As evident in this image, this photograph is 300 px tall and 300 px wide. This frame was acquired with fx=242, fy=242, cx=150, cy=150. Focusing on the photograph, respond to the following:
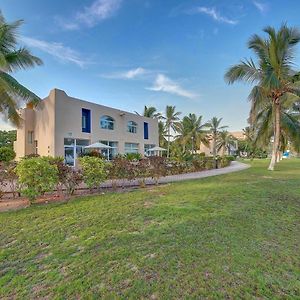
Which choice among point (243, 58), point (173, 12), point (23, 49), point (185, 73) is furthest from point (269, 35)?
point (23, 49)

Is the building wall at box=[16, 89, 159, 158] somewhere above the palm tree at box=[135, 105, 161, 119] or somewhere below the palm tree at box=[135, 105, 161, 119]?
below

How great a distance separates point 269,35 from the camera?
15.2m

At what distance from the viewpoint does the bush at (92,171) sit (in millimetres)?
8250

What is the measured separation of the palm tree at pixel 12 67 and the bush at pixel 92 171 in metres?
6.11

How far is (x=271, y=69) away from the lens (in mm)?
15578

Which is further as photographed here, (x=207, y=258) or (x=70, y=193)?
(x=70, y=193)

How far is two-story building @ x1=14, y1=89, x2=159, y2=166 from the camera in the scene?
63.7 feet

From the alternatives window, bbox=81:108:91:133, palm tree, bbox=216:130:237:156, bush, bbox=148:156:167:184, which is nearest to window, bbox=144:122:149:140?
window, bbox=81:108:91:133

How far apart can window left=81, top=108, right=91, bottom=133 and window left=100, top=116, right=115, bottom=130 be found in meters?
1.76

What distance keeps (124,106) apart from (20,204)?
2214 cm

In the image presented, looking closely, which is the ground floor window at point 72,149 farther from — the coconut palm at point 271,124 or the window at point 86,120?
the coconut palm at point 271,124

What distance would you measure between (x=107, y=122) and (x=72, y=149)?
5.57 meters

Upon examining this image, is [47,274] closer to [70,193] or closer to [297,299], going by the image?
[297,299]

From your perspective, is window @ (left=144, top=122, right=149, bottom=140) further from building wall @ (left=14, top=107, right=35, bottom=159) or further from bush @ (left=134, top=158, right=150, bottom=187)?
bush @ (left=134, top=158, right=150, bottom=187)
